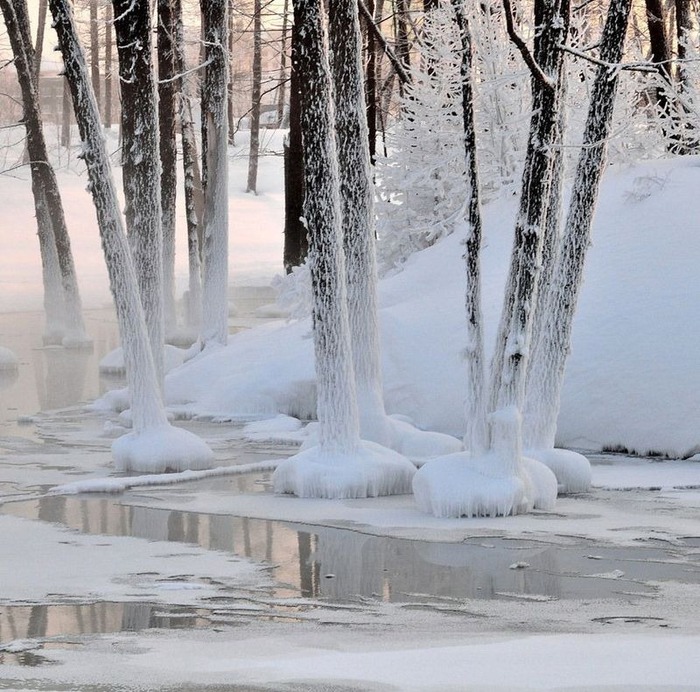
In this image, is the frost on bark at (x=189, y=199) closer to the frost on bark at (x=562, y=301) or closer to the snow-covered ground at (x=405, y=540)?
the snow-covered ground at (x=405, y=540)

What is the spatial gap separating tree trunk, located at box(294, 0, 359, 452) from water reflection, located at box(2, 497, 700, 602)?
135cm

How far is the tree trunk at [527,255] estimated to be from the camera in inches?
372

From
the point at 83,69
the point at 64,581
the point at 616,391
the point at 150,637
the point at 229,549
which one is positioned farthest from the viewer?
the point at 616,391

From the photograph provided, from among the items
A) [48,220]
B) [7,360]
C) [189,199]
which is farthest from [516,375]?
[48,220]

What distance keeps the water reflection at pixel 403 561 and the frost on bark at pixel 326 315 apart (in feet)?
3.47

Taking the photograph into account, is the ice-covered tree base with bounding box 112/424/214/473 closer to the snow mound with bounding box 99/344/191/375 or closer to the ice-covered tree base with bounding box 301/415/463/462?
the ice-covered tree base with bounding box 301/415/463/462

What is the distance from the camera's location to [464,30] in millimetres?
9516

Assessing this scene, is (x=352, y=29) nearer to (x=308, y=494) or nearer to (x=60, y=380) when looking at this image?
(x=308, y=494)

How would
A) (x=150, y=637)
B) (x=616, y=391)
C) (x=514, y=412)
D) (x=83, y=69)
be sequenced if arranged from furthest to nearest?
(x=616, y=391)
(x=83, y=69)
(x=514, y=412)
(x=150, y=637)

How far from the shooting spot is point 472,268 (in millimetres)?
9648

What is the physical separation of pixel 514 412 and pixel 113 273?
4000mm

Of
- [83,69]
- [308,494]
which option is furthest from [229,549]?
[83,69]

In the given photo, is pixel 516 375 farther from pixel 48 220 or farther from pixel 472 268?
pixel 48 220

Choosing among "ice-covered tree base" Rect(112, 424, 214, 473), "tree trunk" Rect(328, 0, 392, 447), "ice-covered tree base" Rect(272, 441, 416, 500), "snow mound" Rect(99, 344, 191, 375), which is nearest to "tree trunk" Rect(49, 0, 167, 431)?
"ice-covered tree base" Rect(112, 424, 214, 473)
